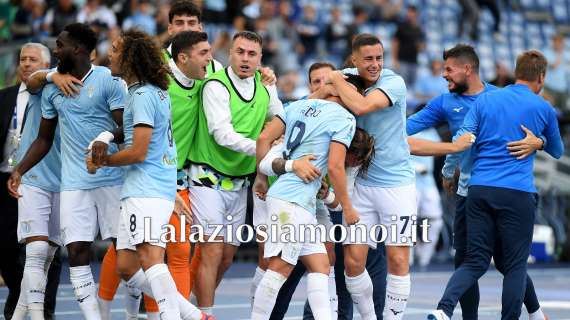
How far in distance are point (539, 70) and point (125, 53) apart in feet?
10.2

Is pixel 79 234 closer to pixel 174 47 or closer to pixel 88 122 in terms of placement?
pixel 88 122

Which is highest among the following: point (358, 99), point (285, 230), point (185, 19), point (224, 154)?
point (185, 19)

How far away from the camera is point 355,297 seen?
319 inches

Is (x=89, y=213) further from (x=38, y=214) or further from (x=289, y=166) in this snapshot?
(x=289, y=166)

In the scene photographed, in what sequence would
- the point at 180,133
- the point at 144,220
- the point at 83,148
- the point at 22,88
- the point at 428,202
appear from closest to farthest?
the point at 144,220 < the point at 83,148 < the point at 180,133 < the point at 22,88 < the point at 428,202

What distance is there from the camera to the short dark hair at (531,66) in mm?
8703

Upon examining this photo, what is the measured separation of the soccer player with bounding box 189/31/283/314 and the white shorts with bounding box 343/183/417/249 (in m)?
0.92

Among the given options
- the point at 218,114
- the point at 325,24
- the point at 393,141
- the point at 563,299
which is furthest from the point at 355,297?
the point at 325,24

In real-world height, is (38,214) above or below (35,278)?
above

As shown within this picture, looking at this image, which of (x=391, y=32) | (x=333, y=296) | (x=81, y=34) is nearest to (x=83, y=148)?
(x=81, y=34)

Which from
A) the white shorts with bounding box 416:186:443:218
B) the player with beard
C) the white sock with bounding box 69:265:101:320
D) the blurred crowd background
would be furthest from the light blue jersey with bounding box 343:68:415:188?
the white shorts with bounding box 416:186:443:218

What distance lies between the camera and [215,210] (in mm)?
8609

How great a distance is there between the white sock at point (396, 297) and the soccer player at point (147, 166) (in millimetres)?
1330

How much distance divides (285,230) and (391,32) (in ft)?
54.6
